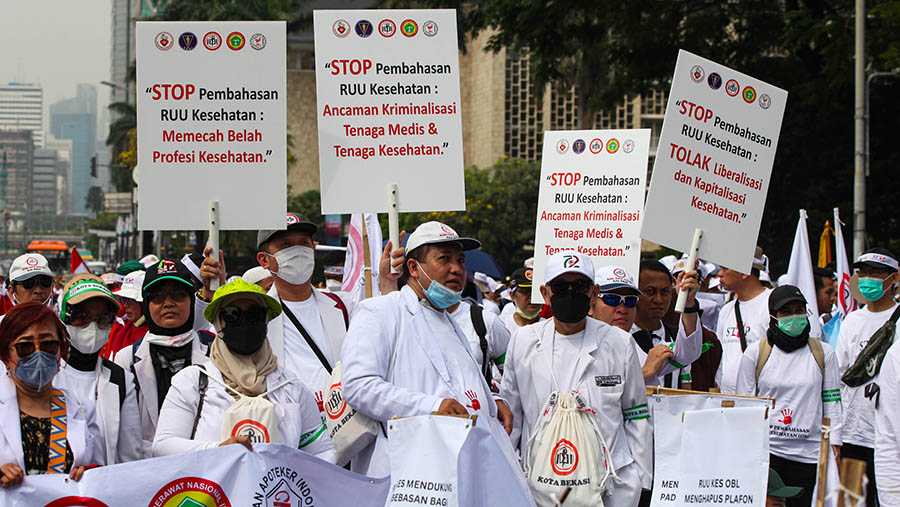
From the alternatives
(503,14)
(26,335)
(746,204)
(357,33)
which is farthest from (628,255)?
(503,14)

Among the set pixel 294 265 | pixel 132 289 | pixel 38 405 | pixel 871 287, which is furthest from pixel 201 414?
pixel 871 287

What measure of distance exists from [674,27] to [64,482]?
20.6m

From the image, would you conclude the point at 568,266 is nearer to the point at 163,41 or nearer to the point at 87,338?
the point at 87,338

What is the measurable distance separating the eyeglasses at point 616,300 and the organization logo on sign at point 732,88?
1.47m

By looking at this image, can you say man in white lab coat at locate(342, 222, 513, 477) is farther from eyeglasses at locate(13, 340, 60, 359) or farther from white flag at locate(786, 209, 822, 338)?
white flag at locate(786, 209, 822, 338)

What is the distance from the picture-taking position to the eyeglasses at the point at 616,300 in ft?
21.4

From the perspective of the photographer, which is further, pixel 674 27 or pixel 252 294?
pixel 674 27

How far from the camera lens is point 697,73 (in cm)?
690

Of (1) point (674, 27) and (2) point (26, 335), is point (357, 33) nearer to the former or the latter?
(2) point (26, 335)

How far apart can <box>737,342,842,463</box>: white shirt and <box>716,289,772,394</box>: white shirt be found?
0.61 meters

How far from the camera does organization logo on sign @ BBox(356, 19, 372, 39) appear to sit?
6.58 meters

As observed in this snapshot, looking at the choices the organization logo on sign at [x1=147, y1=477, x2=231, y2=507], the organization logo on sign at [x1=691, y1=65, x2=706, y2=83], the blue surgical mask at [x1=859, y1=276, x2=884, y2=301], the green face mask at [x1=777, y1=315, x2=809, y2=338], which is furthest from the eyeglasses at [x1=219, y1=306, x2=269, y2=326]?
the blue surgical mask at [x1=859, y1=276, x2=884, y2=301]

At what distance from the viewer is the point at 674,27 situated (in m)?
23.4

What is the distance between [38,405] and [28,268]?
162 inches
